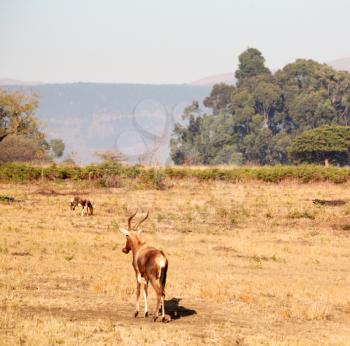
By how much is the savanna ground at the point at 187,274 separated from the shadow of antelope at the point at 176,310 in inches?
2.2

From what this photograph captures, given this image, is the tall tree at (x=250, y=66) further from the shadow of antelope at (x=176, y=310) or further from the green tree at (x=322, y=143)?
the shadow of antelope at (x=176, y=310)

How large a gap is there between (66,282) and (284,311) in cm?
612

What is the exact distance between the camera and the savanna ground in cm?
1465

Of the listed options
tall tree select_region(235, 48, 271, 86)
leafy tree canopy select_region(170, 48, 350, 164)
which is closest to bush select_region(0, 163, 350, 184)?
leafy tree canopy select_region(170, 48, 350, 164)

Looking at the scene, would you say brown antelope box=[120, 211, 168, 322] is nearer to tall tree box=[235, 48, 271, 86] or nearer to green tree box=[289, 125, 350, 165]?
green tree box=[289, 125, 350, 165]

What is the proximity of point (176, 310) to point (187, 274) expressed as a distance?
5.45 meters

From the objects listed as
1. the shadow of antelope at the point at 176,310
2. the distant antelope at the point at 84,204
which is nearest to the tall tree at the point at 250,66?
the distant antelope at the point at 84,204

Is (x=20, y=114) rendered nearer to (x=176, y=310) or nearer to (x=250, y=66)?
(x=176, y=310)

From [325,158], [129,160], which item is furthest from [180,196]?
[325,158]

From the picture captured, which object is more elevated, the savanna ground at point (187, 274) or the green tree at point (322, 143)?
the green tree at point (322, 143)

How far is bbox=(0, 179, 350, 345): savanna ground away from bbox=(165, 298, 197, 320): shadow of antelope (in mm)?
56

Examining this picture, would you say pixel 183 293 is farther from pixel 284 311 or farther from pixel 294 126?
pixel 294 126

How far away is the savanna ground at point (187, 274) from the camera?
14648 millimetres

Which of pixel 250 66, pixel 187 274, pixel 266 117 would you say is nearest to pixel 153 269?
pixel 187 274
